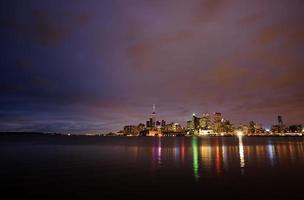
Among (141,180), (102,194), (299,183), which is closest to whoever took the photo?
(102,194)

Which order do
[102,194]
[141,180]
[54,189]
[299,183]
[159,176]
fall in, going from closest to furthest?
A: 1. [102,194]
2. [54,189]
3. [299,183]
4. [141,180]
5. [159,176]

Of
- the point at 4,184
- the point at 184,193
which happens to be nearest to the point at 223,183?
the point at 184,193

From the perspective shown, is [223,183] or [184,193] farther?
[223,183]

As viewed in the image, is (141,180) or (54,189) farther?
(141,180)

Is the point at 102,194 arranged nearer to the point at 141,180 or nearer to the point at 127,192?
the point at 127,192

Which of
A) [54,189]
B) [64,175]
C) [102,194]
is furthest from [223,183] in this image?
[64,175]

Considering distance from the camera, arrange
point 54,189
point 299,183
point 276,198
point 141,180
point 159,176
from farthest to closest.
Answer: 1. point 159,176
2. point 141,180
3. point 299,183
4. point 54,189
5. point 276,198

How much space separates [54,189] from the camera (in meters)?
32.9

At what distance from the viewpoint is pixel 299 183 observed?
3528 cm

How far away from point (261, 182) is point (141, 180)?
703 inches

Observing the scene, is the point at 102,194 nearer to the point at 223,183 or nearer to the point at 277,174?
the point at 223,183

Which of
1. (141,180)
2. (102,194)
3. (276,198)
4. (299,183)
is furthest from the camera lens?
(141,180)

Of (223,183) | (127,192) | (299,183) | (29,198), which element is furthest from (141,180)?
(299,183)

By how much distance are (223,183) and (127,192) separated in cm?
1431
